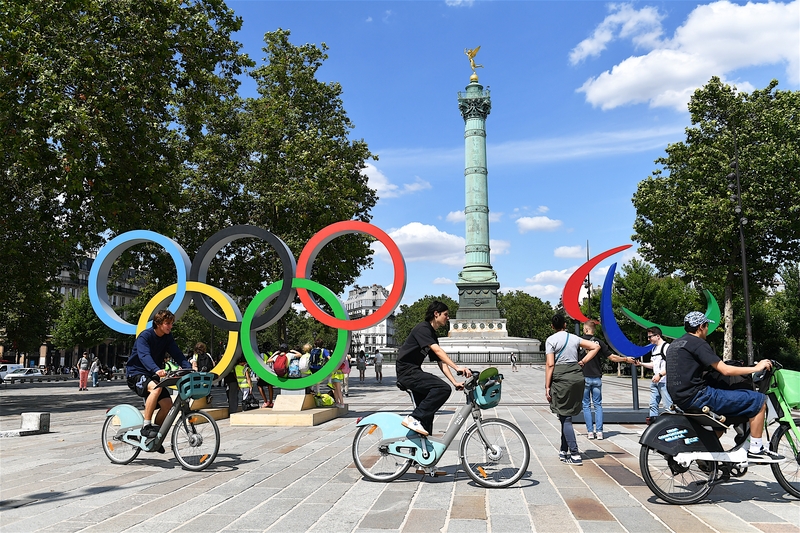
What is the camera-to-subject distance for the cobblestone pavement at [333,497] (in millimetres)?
5441

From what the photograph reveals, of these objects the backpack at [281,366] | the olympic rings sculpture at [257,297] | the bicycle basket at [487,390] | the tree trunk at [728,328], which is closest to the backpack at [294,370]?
the backpack at [281,366]

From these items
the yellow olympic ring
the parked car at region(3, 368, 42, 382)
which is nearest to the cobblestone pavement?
the yellow olympic ring

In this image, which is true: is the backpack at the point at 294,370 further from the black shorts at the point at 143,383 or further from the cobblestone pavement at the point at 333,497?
the black shorts at the point at 143,383

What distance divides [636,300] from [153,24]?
32228 mm

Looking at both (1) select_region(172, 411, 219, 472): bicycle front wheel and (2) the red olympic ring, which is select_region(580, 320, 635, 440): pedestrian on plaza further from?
(1) select_region(172, 411, 219, 472): bicycle front wheel

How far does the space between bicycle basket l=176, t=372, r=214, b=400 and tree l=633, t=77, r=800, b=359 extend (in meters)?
28.6

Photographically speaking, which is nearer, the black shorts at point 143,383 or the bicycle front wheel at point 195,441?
the bicycle front wheel at point 195,441

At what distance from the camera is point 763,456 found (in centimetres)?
610

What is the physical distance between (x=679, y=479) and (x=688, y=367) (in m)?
1.07

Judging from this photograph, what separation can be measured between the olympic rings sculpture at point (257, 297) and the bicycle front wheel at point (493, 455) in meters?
5.88

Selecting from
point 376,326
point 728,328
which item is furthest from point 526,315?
point 728,328

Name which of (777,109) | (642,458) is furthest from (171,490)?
(777,109)

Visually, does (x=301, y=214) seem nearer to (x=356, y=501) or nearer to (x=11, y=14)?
(x=11, y=14)

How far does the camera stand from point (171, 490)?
6.79 metres
